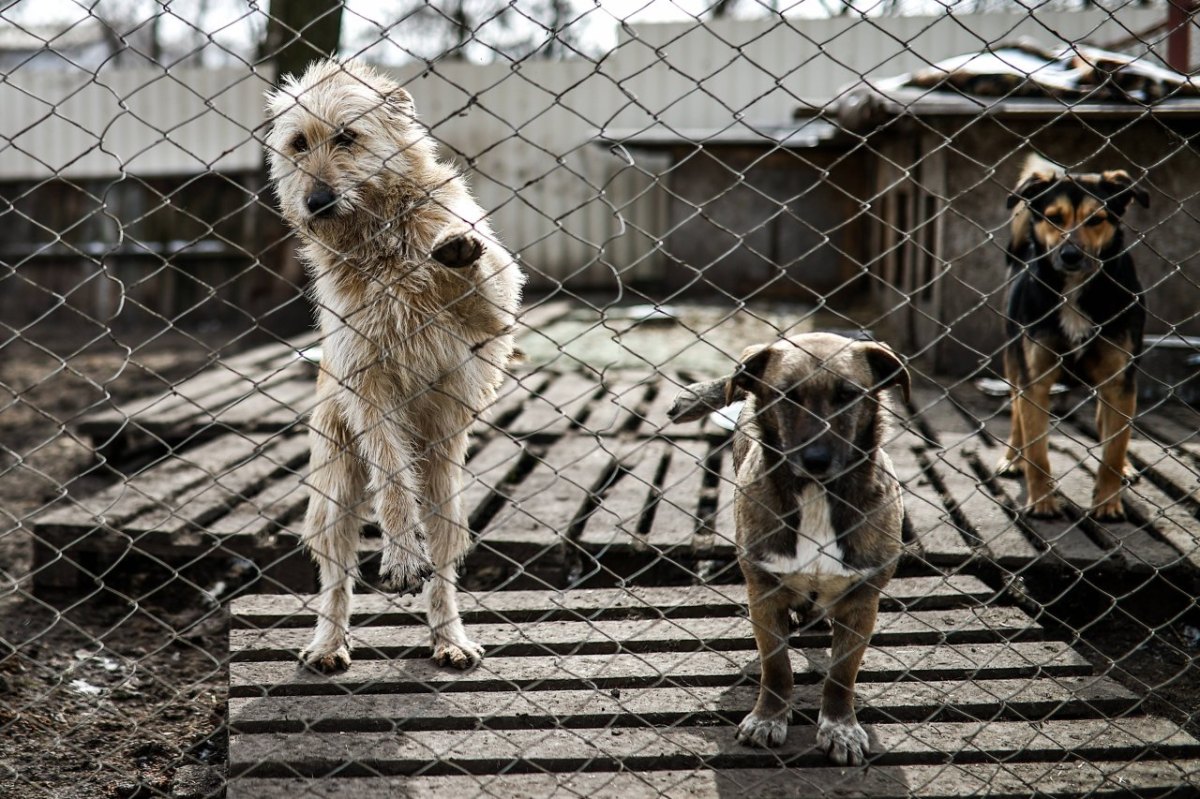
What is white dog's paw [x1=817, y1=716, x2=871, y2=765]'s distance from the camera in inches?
104

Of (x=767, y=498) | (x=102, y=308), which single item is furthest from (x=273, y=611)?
(x=102, y=308)

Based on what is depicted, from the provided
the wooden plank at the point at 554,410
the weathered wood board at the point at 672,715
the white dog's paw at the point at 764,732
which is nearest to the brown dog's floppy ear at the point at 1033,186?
the weathered wood board at the point at 672,715

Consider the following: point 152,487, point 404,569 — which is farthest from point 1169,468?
point 152,487

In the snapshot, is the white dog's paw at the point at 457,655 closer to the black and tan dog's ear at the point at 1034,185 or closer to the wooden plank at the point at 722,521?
the wooden plank at the point at 722,521

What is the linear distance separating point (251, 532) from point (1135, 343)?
3712mm

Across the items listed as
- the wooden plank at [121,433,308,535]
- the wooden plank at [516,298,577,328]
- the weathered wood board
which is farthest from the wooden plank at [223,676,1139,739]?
the wooden plank at [516,298,577,328]

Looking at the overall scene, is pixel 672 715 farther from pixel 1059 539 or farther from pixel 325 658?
pixel 1059 539

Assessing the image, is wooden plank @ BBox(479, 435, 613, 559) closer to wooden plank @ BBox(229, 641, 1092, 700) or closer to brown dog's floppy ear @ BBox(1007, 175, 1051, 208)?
wooden plank @ BBox(229, 641, 1092, 700)

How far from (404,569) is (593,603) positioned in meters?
0.84

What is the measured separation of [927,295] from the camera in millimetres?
7465

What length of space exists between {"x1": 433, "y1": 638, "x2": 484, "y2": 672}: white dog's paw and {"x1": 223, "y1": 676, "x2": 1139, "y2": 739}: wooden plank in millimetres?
187

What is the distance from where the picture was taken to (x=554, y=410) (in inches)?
214

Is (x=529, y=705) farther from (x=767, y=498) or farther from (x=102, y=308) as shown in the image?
(x=102, y=308)

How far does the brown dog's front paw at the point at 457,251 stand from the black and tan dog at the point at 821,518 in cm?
76
